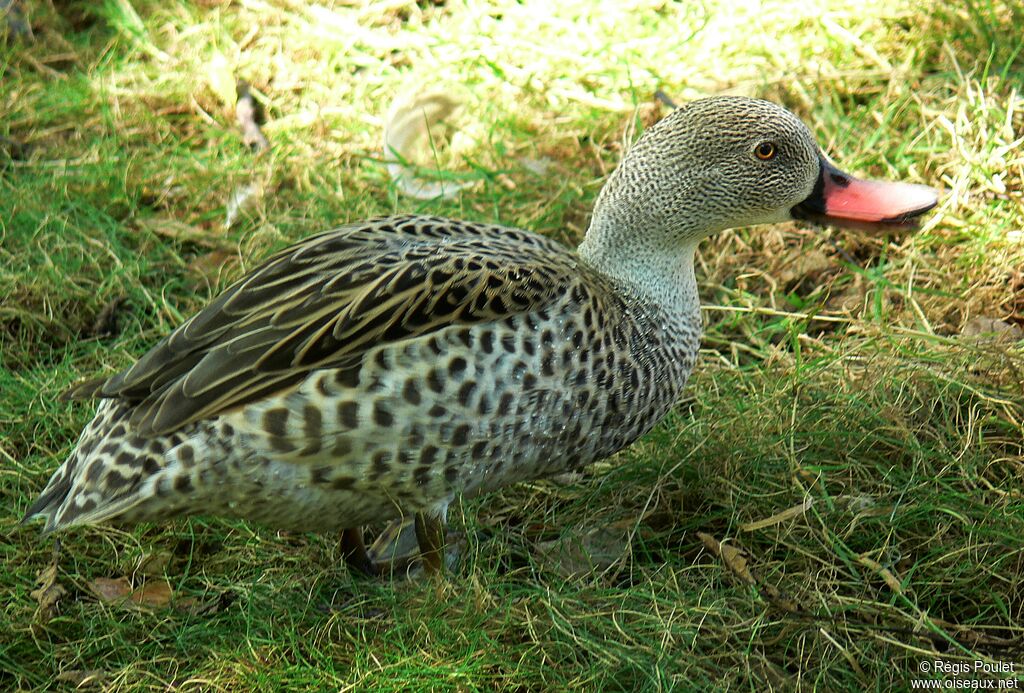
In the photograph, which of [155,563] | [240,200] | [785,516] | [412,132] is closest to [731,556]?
[785,516]

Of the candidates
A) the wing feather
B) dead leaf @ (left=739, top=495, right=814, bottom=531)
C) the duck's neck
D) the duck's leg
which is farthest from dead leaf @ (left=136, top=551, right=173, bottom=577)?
dead leaf @ (left=739, top=495, right=814, bottom=531)

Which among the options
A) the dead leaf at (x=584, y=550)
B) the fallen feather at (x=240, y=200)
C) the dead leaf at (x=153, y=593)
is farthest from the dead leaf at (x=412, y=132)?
the dead leaf at (x=153, y=593)

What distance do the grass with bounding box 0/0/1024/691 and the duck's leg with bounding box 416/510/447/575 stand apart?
0.18 feet

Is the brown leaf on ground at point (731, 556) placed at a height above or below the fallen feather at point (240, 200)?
below

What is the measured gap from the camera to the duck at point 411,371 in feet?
8.68

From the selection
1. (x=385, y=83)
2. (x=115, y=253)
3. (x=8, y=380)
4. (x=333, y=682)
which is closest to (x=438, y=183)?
(x=385, y=83)

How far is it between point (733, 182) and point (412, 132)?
1.90 meters

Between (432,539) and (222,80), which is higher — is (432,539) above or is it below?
below

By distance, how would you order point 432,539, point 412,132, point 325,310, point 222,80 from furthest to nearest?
point 222,80, point 412,132, point 432,539, point 325,310

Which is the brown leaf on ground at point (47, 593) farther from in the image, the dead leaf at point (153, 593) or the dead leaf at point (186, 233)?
the dead leaf at point (186, 233)

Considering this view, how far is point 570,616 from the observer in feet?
8.92

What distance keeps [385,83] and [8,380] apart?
2.14 meters

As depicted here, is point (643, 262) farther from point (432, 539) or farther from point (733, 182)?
point (432, 539)

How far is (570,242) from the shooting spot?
4277mm
